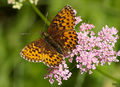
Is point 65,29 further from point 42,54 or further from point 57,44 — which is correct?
point 42,54

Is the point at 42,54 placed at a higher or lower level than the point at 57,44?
lower

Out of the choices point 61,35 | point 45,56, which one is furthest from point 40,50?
point 61,35

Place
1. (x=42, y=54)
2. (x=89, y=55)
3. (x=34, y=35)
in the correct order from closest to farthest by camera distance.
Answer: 1. (x=42, y=54)
2. (x=89, y=55)
3. (x=34, y=35)

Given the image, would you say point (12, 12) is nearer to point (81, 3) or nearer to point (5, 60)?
point (5, 60)

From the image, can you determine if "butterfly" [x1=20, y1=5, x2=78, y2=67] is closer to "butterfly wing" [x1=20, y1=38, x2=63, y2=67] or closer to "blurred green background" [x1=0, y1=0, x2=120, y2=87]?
"butterfly wing" [x1=20, y1=38, x2=63, y2=67]

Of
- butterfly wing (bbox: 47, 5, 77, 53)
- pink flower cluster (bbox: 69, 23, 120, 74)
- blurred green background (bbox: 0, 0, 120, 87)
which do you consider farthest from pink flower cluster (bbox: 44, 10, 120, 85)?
blurred green background (bbox: 0, 0, 120, 87)

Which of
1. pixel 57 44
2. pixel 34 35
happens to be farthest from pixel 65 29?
pixel 34 35
